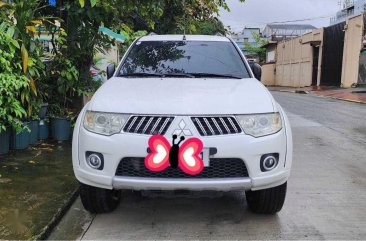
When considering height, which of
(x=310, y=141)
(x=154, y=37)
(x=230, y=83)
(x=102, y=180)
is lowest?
(x=310, y=141)

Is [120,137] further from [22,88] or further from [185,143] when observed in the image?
[22,88]

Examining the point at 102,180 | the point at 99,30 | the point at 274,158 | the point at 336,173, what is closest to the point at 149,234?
the point at 102,180

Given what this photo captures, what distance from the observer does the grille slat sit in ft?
11.7

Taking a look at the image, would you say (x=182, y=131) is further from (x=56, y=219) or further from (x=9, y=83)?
(x=9, y=83)

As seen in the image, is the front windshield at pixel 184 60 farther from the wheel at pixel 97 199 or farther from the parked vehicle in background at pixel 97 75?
the parked vehicle in background at pixel 97 75

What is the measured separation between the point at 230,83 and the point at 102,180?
158cm

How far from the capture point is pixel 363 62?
27656 millimetres

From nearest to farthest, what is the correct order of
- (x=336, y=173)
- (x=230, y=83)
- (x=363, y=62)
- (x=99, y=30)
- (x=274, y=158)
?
(x=274, y=158), (x=230, y=83), (x=336, y=173), (x=99, y=30), (x=363, y=62)

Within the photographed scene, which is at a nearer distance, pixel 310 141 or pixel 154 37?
pixel 154 37

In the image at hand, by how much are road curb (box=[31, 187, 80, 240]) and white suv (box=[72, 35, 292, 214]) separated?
336 mm

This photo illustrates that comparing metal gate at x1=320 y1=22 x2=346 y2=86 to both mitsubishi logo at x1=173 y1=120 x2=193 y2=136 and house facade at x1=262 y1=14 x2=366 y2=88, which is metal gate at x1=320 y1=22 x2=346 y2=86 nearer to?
house facade at x1=262 y1=14 x2=366 y2=88

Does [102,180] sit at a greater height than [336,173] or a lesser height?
greater

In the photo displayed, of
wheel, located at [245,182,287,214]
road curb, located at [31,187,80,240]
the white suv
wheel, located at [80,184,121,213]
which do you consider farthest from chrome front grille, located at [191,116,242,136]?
road curb, located at [31,187,80,240]

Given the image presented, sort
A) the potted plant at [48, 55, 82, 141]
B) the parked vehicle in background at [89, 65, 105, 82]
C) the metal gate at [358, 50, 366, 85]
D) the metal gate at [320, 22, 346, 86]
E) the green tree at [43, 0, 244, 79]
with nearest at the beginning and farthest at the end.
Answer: the green tree at [43, 0, 244, 79], the potted plant at [48, 55, 82, 141], the parked vehicle in background at [89, 65, 105, 82], the metal gate at [358, 50, 366, 85], the metal gate at [320, 22, 346, 86]
